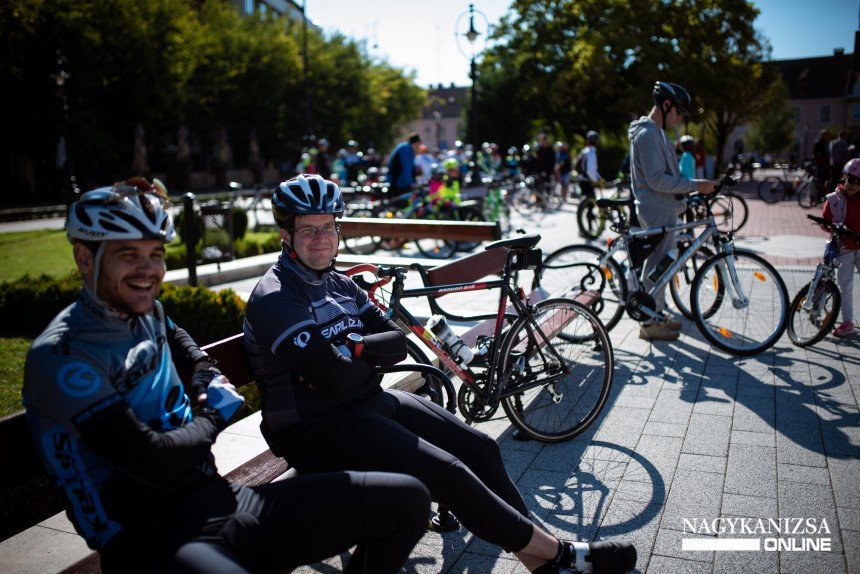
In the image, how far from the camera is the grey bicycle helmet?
6.82ft

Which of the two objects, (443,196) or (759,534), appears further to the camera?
(443,196)

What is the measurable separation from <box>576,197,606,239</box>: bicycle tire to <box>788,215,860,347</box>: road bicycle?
7.20m

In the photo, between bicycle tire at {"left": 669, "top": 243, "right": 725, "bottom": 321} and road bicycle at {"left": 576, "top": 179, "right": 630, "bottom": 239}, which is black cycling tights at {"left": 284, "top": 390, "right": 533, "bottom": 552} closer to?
bicycle tire at {"left": 669, "top": 243, "right": 725, "bottom": 321}

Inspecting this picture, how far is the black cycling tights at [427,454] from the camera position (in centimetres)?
254

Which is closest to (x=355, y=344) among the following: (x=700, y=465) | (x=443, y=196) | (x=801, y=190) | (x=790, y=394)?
(x=700, y=465)

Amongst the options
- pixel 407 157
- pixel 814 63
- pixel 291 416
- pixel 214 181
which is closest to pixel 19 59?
pixel 214 181

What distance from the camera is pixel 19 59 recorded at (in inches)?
1039

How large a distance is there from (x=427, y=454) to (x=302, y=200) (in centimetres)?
119

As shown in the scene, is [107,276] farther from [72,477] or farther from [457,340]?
[457,340]

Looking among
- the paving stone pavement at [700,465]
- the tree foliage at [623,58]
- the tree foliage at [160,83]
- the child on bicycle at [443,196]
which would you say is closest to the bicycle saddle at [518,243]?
the paving stone pavement at [700,465]

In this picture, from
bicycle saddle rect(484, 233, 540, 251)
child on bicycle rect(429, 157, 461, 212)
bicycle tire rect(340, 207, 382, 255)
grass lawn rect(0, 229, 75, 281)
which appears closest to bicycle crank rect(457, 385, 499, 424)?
bicycle saddle rect(484, 233, 540, 251)

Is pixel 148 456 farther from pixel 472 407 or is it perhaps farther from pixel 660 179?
pixel 660 179

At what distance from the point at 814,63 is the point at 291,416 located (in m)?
99.1

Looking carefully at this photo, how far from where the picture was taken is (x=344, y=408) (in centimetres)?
276
